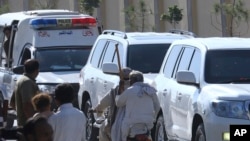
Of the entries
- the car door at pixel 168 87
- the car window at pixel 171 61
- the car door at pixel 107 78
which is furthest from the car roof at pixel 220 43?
the car door at pixel 107 78

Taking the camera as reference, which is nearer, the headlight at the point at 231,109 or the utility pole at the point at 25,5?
the headlight at the point at 231,109

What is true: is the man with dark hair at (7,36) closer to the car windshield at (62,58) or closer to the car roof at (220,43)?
the car windshield at (62,58)

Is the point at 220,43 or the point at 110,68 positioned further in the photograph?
the point at 110,68

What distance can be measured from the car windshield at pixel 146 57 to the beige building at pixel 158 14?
1975 cm

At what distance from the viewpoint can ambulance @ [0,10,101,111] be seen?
2042 cm

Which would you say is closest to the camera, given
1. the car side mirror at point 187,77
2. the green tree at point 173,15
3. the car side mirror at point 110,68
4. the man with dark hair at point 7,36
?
the car side mirror at point 187,77

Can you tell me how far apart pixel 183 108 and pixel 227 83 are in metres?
0.81

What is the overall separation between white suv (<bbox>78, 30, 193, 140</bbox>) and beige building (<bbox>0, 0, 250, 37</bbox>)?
61.7ft

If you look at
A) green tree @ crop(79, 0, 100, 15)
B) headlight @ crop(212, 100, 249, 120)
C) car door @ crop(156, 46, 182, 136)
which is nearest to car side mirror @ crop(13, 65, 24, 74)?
car door @ crop(156, 46, 182, 136)

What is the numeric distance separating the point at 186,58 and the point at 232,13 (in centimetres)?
1996

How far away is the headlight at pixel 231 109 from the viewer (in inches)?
473

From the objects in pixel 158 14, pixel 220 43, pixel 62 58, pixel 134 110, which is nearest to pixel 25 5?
pixel 158 14

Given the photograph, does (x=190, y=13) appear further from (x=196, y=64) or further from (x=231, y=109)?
(x=231, y=109)

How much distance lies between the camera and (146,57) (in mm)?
17109
